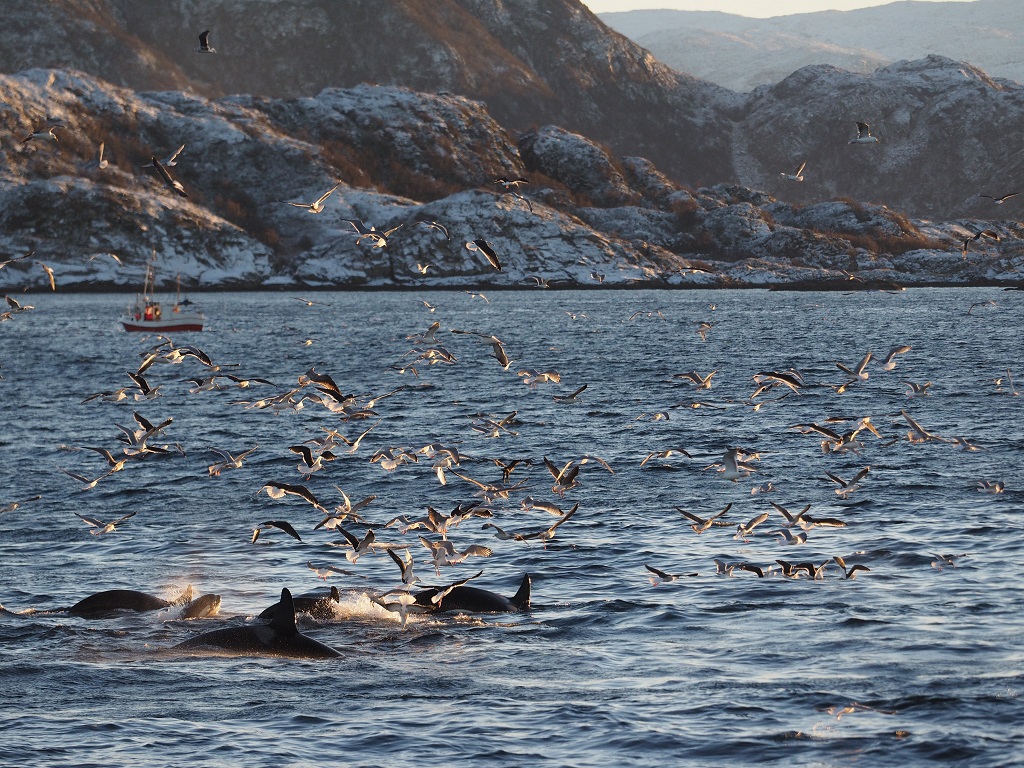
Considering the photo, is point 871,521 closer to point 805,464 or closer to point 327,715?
point 805,464

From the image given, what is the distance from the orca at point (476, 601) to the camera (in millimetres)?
24766

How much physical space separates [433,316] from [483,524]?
411 feet

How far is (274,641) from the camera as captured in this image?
21875 millimetres

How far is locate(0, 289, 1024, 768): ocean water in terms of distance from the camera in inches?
699

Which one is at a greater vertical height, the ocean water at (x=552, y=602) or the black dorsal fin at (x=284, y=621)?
the black dorsal fin at (x=284, y=621)

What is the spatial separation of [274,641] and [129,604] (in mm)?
4524

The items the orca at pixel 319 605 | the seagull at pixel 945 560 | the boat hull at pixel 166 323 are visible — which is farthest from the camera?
the boat hull at pixel 166 323

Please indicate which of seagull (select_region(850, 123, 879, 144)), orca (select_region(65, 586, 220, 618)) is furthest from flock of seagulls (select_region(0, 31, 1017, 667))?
orca (select_region(65, 586, 220, 618))

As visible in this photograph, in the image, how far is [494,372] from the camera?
8831 centimetres

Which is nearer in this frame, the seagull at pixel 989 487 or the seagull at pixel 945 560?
the seagull at pixel 945 560

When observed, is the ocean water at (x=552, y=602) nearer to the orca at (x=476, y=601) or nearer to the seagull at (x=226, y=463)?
the orca at (x=476, y=601)

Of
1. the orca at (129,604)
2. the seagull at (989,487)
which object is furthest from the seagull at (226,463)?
the seagull at (989,487)

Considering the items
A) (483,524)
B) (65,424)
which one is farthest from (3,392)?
(483,524)

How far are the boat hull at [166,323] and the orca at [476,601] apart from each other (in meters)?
111
